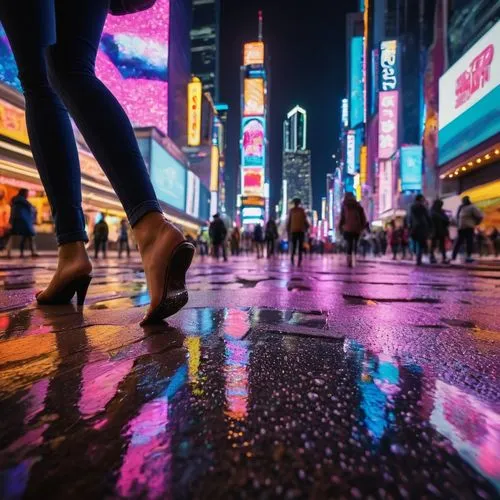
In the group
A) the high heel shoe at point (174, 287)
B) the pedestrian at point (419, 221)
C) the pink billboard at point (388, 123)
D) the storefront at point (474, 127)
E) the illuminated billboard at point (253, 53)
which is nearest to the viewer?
the high heel shoe at point (174, 287)

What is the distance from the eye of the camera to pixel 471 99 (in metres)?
15.2

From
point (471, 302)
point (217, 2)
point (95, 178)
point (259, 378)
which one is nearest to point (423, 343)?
point (259, 378)

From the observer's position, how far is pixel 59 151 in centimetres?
136

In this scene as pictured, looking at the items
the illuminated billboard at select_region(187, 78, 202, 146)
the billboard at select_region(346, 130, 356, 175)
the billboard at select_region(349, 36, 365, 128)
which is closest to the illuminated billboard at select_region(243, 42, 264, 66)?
the billboard at select_region(349, 36, 365, 128)

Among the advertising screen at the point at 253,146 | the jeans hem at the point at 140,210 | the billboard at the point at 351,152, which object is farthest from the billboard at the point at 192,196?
the jeans hem at the point at 140,210

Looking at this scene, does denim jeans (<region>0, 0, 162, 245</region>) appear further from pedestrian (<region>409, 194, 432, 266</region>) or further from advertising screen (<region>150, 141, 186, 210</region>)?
advertising screen (<region>150, 141, 186, 210</region>)

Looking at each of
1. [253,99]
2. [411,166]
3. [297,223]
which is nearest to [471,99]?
[411,166]

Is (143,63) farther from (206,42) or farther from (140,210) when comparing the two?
(206,42)

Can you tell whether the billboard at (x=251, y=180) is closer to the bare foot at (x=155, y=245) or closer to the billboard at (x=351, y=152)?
Answer: the billboard at (x=351, y=152)

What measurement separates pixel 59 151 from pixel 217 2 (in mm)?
78933

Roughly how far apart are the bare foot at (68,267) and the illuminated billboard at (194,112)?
41537mm

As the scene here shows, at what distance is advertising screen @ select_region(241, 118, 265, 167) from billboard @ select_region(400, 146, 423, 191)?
31.1 m

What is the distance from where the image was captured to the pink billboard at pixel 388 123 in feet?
93.9

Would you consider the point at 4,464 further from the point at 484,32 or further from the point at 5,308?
the point at 484,32
